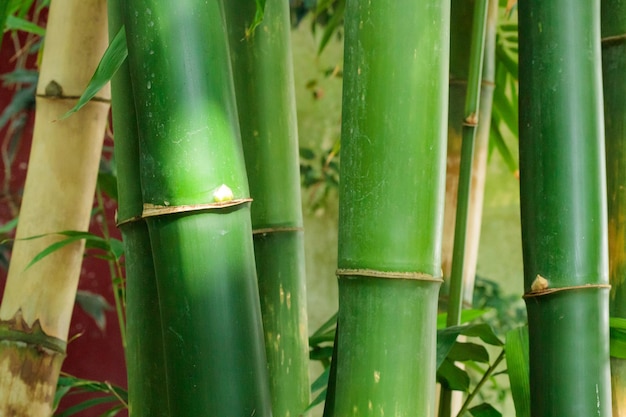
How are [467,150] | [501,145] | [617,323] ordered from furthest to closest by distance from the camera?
[501,145]
[467,150]
[617,323]

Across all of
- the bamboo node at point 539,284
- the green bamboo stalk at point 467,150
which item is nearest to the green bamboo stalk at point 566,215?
the bamboo node at point 539,284

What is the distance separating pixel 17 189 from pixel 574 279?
1.82 metres

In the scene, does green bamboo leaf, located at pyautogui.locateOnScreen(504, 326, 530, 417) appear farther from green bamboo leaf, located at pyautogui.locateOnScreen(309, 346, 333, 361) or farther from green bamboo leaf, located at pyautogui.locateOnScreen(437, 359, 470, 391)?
green bamboo leaf, located at pyautogui.locateOnScreen(309, 346, 333, 361)

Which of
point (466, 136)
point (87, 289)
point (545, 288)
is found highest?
point (466, 136)

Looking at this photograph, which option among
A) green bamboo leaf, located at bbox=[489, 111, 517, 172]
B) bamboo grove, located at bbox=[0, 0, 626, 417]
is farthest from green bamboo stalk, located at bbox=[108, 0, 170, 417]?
green bamboo leaf, located at bbox=[489, 111, 517, 172]

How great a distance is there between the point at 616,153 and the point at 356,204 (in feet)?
0.76

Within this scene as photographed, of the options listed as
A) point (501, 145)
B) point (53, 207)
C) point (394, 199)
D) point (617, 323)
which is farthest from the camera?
point (501, 145)

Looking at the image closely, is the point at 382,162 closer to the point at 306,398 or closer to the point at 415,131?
the point at 415,131

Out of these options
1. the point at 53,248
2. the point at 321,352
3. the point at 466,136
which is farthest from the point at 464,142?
the point at 53,248

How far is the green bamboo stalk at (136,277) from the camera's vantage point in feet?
1.61

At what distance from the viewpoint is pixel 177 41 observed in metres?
0.39

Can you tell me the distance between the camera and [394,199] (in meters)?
0.38

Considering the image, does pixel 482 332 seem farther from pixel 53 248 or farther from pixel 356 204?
pixel 53 248

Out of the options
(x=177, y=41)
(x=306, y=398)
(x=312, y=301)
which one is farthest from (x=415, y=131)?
(x=312, y=301)
